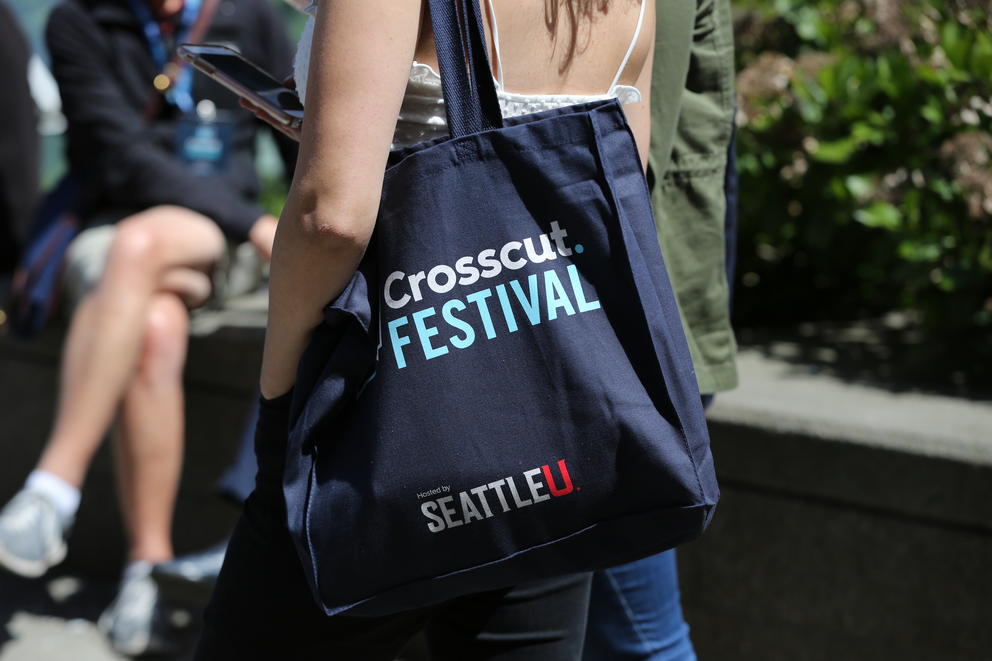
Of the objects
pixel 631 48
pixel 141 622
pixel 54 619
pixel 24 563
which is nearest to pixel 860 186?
pixel 631 48

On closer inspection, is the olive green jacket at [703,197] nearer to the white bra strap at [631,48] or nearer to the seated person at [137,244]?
the white bra strap at [631,48]

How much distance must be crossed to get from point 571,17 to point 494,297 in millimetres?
340

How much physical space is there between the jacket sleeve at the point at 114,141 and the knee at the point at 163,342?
0.31m

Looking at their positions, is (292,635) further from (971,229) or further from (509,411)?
(971,229)

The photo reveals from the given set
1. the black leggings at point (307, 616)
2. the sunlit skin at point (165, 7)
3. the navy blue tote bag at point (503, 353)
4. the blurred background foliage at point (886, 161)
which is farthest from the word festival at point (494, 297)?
the sunlit skin at point (165, 7)

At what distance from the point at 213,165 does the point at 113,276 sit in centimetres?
61

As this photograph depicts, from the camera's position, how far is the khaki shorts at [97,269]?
3271mm

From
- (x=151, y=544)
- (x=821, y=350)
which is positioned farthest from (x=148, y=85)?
(x=821, y=350)

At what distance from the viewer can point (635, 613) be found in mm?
1768

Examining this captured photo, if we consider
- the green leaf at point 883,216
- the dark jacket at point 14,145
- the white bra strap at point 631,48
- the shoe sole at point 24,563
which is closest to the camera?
A: the white bra strap at point 631,48

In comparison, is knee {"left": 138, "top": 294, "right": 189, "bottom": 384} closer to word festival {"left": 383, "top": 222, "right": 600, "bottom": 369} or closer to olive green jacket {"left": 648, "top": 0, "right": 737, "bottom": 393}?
olive green jacket {"left": 648, "top": 0, "right": 737, "bottom": 393}

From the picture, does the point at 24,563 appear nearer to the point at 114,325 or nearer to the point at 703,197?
the point at 114,325

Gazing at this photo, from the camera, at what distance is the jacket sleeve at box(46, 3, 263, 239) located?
335cm

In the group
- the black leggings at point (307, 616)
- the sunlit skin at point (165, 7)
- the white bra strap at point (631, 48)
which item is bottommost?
the black leggings at point (307, 616)
